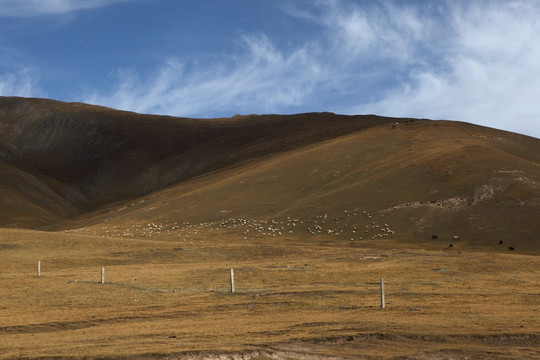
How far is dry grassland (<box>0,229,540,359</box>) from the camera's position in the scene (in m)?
17.6

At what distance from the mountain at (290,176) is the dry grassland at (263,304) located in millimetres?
16898

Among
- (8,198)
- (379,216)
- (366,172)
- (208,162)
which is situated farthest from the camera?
(208,162)

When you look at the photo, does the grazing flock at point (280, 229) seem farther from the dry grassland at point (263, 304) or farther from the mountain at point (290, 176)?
the dry grassland at point (263, 304)

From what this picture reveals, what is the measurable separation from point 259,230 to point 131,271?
33087mm

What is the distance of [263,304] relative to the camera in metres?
28.0

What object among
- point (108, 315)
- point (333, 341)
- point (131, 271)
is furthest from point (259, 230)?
point (333, 341)

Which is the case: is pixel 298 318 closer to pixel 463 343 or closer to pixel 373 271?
pixel 463 343

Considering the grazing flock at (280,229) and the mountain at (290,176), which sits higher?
the mountain at (290,176)

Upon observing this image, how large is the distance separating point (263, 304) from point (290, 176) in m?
68.9

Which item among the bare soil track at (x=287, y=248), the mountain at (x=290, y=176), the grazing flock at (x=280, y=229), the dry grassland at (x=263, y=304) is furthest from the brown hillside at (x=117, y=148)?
the dry grassland at (x=263, y=304)

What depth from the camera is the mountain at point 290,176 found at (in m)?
71.0

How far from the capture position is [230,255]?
55.7 meters

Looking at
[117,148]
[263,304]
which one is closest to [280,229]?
[263,304]

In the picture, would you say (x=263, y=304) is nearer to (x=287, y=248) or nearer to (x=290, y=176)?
(x=287, y=248)
